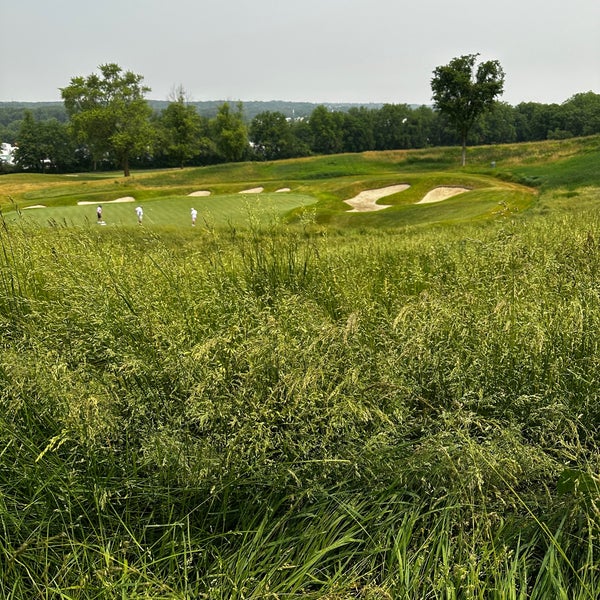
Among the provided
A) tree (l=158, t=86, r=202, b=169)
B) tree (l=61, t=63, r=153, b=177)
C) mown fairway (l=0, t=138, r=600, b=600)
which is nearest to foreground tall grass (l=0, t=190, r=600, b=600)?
mown fairway (l=0, t=138, r=600, b=600)

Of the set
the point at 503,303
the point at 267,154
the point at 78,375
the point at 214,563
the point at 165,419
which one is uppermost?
the point at 267,154

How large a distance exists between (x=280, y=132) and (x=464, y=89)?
63.9 metres

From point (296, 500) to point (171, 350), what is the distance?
112 cm

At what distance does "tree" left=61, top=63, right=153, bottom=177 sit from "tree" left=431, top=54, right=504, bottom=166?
33.9 meters

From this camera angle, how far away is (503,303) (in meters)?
2.71

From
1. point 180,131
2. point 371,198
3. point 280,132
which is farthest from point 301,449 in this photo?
point 280,132

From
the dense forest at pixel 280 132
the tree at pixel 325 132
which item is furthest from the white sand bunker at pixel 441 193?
the tree at pixel 325 132

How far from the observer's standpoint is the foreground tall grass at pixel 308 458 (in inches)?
70.4

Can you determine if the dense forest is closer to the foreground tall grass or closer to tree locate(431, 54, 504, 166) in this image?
tree locate(431, 54, 504, 166)

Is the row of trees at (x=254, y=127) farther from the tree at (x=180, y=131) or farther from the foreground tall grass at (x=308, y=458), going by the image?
the foreground tall grass at (x=308, y=458)

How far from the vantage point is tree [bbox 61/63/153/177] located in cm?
5247

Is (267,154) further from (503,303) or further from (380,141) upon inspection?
(503,303)

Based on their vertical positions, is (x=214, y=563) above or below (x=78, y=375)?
below

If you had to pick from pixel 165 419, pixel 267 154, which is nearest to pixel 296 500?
pixel 165 419
